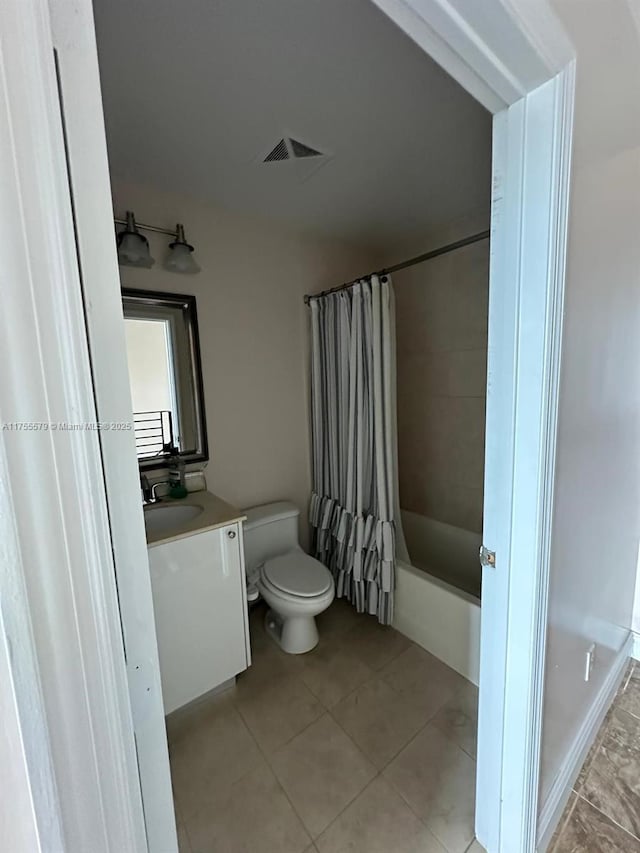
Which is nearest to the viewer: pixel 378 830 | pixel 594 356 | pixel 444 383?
pixel 594 356

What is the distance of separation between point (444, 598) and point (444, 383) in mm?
1313

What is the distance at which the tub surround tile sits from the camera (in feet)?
3.62

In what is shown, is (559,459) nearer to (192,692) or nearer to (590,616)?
A: (590,616)

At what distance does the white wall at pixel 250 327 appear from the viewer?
6.24ft

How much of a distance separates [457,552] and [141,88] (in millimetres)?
2670

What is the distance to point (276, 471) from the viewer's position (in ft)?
7.66

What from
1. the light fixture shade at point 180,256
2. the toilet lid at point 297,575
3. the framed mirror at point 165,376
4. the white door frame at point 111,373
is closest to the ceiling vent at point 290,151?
the light fixture shade at point 180,256

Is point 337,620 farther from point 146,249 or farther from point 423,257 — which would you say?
point 146,249

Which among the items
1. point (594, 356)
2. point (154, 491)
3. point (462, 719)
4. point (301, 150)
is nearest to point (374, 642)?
point (462, 719)

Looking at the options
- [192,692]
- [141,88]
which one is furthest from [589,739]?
[141,88]

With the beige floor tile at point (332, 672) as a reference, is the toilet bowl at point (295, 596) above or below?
above

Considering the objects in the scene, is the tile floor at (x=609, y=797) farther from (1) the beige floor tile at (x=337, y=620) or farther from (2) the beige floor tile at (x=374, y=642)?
(1) the beige floor tile at (x=337, y=620)

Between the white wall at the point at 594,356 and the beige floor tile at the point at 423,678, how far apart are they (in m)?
0.52

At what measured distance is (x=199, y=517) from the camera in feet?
5.31
